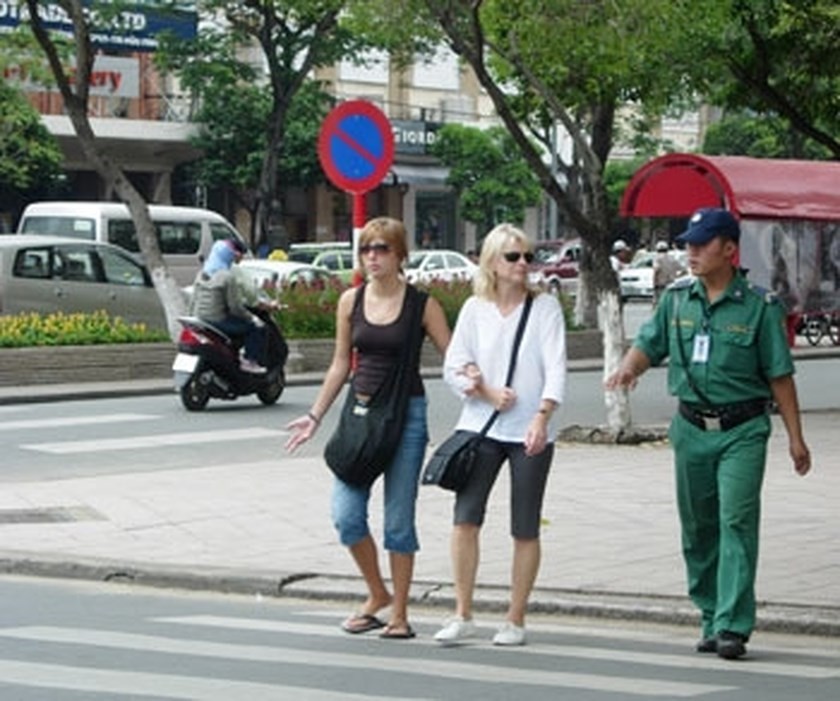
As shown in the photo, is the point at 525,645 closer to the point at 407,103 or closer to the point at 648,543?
the point at 648,543

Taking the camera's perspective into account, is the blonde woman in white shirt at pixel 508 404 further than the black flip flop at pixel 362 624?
No

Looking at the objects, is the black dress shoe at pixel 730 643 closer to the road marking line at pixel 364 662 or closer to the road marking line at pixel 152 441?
the road marking line at pixel 364 662

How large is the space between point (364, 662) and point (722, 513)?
1.58 meters

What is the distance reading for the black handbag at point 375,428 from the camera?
1029cm

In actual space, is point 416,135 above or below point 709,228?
above

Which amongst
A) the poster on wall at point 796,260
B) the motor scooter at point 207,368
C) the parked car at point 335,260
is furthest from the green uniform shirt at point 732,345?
the parked car at point 335,260

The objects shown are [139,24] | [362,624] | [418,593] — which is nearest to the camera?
[362,624]

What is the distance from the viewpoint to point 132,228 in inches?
1617

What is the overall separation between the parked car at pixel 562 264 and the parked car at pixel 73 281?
76.2 feet

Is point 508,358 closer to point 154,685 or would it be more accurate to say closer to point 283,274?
point 154,685

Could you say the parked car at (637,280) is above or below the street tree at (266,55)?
below

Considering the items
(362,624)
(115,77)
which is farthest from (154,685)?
(115,77)

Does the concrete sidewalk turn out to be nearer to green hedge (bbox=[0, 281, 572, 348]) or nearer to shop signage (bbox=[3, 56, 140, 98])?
A: green hedge (bbox=[0, 281, 572, 348])

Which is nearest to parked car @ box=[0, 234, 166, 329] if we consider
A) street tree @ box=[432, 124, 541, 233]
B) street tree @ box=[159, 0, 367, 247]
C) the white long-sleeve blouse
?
street tree @ box=[159, 0, 367, 247]
